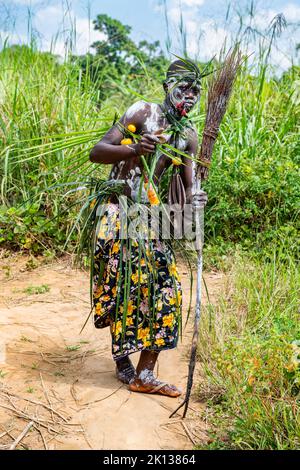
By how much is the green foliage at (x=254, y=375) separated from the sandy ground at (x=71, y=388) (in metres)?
0.12

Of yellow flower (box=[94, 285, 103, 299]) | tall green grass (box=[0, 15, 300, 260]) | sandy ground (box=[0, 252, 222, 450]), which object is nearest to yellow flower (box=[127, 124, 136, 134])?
yellow flower (box=[94, 285, 103, 299])

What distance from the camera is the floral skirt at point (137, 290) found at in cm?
296

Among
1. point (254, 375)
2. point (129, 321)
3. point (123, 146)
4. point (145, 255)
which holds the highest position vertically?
point (123, 146)

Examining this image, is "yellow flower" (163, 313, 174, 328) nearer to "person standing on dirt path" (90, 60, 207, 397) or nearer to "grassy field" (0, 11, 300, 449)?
"person standing on dirt path" (90, 60, 207, 397)

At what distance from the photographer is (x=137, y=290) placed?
2.95 metres

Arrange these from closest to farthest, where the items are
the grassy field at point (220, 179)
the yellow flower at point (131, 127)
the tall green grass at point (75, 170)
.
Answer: the yellow flower at point (131, 127)
the grassy field at point (220, 179)
the tall green grass at point (75, 170)

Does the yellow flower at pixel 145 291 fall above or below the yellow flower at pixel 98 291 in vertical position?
above

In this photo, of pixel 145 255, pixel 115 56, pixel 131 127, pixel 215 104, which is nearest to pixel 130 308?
pixel 145 255

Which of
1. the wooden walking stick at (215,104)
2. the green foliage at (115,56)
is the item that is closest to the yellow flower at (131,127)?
the wooden walking stick at (215,104)

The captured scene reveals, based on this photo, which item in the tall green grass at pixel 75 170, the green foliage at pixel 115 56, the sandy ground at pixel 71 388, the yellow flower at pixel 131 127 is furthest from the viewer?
the green foliage at pixel 115 56

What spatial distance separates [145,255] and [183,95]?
2.51 feet

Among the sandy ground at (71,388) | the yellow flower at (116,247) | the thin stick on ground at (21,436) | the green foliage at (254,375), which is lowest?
the sandy ground at (71,388)

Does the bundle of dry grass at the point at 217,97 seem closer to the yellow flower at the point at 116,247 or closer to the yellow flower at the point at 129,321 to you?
the yellow flower at the point at 116,247

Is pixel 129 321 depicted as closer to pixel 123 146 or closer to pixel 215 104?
pixel 123 146
